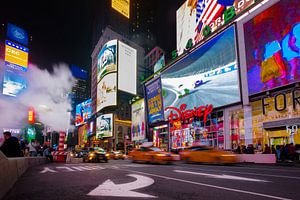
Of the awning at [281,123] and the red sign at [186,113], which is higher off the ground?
the red sign at [186,113]

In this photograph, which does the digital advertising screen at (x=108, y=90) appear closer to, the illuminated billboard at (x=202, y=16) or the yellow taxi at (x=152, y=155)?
the illuminated billboard at (x=202, y=16)

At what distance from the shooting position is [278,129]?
25.5 m

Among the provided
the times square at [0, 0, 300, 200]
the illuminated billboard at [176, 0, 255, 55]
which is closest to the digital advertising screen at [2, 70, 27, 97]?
the times square at [0, 0, 300, 200]

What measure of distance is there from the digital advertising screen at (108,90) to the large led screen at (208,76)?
38.8 metres

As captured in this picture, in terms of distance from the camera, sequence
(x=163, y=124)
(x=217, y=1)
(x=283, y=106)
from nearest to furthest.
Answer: (x=283, y=106)
(x=217, y=1)
(x=163, y=124)

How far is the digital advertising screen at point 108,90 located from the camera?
80500 mm

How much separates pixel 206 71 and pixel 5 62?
47848mm

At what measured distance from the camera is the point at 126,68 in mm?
82688

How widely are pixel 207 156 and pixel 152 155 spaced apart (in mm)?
4089

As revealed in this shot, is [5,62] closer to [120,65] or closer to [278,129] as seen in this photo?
[120,65]

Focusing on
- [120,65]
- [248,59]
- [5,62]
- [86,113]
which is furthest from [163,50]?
[248,59]

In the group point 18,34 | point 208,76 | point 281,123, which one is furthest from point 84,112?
point 281,123

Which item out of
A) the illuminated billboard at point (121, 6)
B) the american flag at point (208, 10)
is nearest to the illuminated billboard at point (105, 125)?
the american flag at point (208, 10)

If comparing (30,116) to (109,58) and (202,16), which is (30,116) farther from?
(202,16)
